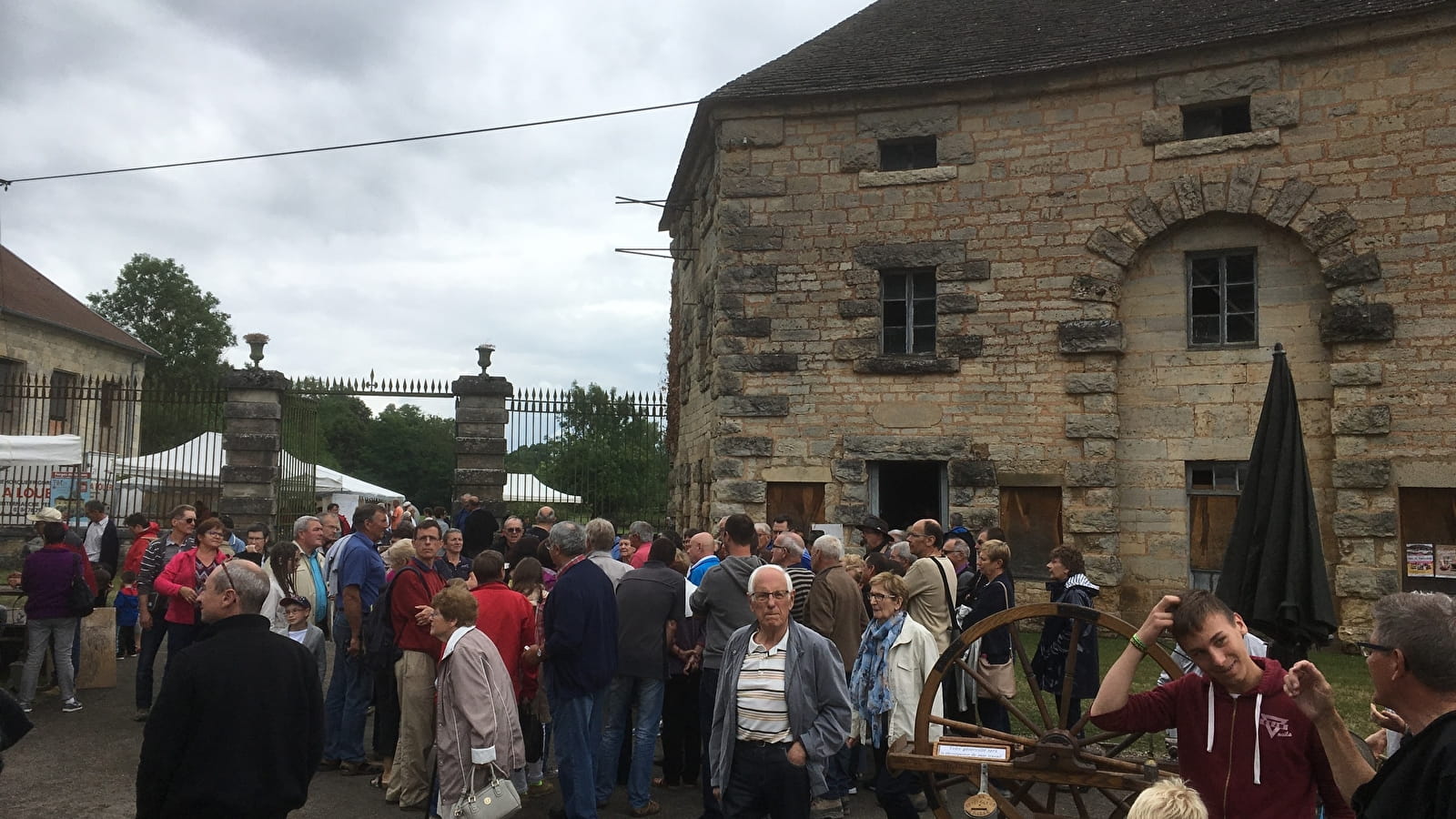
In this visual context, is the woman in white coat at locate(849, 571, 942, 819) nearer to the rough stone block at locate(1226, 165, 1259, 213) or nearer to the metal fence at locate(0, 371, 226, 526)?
the rough stone block at locate(1226, 165, 1259, 213)

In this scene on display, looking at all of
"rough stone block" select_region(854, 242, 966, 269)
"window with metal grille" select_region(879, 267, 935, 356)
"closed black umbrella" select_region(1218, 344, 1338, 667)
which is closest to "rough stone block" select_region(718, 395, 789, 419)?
"window with metal grille" select_region(879, 267, 935, 356)

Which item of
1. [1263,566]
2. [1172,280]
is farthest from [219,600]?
[1172,280]

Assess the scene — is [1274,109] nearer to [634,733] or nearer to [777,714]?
[634,733]

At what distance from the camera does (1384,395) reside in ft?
37.8

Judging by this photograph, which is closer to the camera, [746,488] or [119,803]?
[119,803]

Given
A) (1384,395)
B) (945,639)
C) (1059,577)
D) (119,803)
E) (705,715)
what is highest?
(1384,395)

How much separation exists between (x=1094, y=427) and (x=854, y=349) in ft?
10.8

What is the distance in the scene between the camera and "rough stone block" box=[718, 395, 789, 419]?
13.8 meters

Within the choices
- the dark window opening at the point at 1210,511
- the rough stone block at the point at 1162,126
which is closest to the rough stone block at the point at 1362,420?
the dark window opening at the point at 1210,511

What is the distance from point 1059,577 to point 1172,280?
757 centimetres

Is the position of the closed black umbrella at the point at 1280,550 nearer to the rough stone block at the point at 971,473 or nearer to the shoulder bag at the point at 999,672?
the shoulder bag at the point at 999,672

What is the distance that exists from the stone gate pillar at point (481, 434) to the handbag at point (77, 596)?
7.42m

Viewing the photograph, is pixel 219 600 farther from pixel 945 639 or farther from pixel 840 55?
pixel 840 55

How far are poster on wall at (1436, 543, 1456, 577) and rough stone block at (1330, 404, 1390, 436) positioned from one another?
4.68 feet
